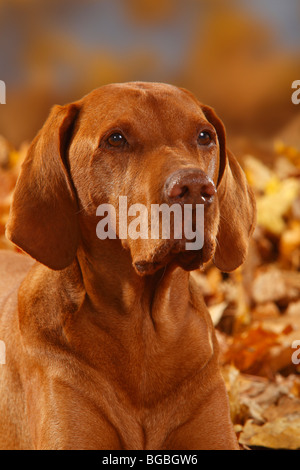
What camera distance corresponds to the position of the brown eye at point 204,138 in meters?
2.74

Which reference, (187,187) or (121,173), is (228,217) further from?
(187,187)

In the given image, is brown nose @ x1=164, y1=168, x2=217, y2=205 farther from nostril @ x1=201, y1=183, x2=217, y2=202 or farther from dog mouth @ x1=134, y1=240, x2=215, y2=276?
dog mouth @ x1=134, y1=240, x2=215, y2=276

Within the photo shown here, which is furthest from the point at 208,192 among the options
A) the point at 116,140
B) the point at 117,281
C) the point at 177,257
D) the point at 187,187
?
the point at 117,281

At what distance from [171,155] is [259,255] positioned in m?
4.13

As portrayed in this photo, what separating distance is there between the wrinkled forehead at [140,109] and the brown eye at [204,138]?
52mm

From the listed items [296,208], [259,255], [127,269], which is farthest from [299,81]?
[127,269]

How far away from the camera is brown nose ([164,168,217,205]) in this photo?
7.54ft

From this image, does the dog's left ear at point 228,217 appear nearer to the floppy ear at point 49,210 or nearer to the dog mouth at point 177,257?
the dog mouth at point 177,257

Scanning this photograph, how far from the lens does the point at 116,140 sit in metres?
2.62

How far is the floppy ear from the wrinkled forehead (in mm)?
135

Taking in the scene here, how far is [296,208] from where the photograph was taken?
22.2ft

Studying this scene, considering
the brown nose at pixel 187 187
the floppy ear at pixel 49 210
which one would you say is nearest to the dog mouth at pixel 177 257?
the brown nose at pixel 187 187

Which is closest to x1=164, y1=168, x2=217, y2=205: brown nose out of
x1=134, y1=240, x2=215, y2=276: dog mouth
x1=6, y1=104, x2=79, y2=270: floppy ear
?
x1=134, y1=240, x2=215, y2=276: dog mouth

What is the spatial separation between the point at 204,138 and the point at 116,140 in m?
0.35
